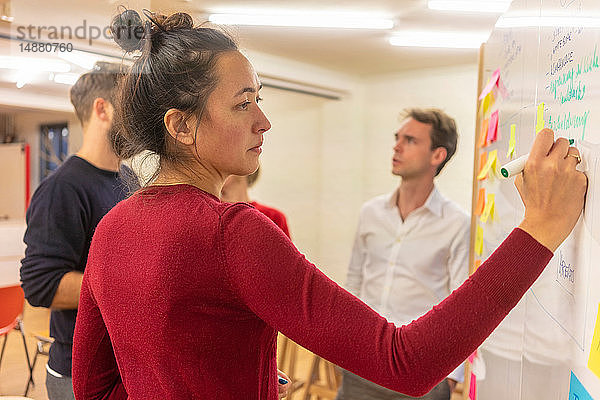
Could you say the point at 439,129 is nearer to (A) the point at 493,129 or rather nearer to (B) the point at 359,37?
(A) the point at 493,129

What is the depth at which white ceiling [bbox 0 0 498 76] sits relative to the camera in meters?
2.37

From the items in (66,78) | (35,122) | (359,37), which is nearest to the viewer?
(66,78)

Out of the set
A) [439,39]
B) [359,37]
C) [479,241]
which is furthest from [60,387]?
[439,39]

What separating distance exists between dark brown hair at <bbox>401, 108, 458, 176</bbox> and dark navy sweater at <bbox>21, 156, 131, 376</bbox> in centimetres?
153

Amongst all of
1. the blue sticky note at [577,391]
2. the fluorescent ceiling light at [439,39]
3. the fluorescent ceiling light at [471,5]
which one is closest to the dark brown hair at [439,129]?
the fluorescent ceiling light at [471,5]

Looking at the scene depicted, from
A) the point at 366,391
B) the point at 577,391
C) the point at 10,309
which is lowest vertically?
the point at 366,391

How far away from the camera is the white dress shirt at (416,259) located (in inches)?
89.4

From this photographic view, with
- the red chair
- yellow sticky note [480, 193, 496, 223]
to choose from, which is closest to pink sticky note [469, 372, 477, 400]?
yellow sticky note [480, 193, 496, 223]

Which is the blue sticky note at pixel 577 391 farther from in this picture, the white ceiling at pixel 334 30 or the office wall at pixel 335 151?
the office wall at pixel 335 151

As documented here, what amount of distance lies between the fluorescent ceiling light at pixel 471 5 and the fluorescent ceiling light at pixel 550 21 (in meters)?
2.17

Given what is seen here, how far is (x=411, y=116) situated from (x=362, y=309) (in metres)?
2.08

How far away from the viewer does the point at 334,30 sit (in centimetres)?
430

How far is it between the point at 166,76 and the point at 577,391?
2.29ft

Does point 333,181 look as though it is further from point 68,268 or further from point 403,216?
point 68,268
